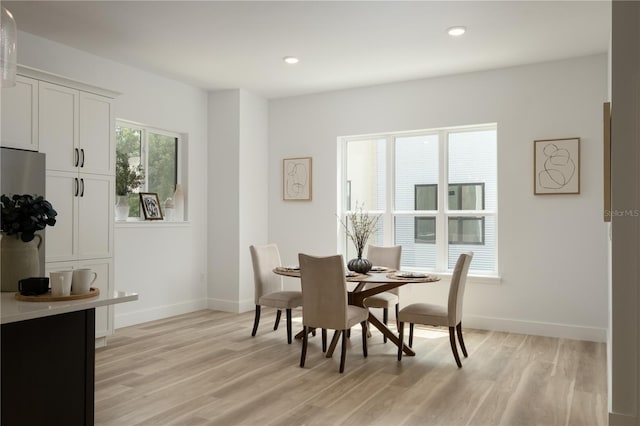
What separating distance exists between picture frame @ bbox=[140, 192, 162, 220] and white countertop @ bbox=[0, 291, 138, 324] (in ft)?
11.0

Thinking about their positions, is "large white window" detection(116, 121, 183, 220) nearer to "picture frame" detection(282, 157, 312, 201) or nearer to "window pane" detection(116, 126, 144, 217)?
"window pane" detection(116, 126, 144, 217)

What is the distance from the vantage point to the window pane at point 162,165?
586cm

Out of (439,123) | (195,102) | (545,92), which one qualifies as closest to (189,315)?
(195,102)

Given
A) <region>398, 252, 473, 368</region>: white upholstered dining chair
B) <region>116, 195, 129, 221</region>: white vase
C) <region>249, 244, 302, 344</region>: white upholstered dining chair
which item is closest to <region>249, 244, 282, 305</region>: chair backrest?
<region>249, 244, 302, 344</region>: white upholstered dining chair

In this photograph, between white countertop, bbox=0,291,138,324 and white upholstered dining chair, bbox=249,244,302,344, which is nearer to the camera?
white countertop, bbox=0,291,138,324

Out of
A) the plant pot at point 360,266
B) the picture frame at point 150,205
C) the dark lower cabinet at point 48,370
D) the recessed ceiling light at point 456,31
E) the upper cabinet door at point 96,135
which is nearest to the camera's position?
the dark lower cabinet at point 48,370

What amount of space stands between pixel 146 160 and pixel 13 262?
11.6 feet

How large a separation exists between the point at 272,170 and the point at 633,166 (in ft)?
15.6

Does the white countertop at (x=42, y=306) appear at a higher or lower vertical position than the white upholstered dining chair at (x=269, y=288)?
higher

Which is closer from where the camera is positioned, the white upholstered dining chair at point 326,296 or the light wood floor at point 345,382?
the light wood floor at point 345,382

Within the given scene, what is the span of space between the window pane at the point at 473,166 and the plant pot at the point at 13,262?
4.46 metres

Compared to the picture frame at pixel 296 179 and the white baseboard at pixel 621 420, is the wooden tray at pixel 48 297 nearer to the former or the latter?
the white baseboard at pixel 621 420

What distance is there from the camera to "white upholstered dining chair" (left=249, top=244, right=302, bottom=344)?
15.5ft

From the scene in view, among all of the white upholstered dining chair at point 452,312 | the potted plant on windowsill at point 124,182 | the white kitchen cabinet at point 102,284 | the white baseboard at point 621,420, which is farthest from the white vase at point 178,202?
the white baseboard at point 621,420
